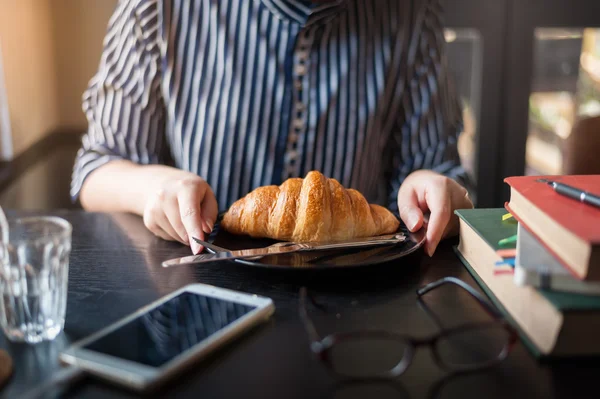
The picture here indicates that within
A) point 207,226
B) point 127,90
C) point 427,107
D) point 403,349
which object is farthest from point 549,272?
point 127,90

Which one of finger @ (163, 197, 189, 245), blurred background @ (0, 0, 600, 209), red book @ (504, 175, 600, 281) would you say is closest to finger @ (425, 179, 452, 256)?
red book @ (504, 175, 600, 281)

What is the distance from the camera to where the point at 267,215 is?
0.86 meters

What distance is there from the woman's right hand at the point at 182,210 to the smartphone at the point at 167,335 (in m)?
0.19

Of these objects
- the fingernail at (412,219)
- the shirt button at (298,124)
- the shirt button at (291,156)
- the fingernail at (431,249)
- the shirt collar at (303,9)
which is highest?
the shirt collar at (303,9)

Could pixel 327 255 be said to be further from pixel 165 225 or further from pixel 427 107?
pixel 427 107

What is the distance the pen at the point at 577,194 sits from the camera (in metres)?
0.63

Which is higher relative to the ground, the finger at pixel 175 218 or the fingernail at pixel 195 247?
the finger at pixel 175 218

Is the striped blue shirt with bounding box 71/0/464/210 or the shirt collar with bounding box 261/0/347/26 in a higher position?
the shirt collar with bounding box 261/0/347/26

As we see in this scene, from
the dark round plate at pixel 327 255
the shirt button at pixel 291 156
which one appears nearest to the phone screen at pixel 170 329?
the dark round plate at pixel 327 255

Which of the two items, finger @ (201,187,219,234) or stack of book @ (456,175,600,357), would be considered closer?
stack of book @ (456,175,600,357)

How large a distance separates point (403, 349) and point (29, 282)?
13.7 inches

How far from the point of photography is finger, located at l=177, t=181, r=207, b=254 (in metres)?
0.82

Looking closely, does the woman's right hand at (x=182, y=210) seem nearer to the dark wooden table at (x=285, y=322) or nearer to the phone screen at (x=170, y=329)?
the dark wooden table at (x=285, y=322)

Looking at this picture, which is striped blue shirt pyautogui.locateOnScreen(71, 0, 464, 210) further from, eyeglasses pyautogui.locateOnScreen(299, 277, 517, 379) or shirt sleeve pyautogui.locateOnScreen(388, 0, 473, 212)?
eyeglasses pyautogui.locateOnScreen(299, 277, 517, 379)
